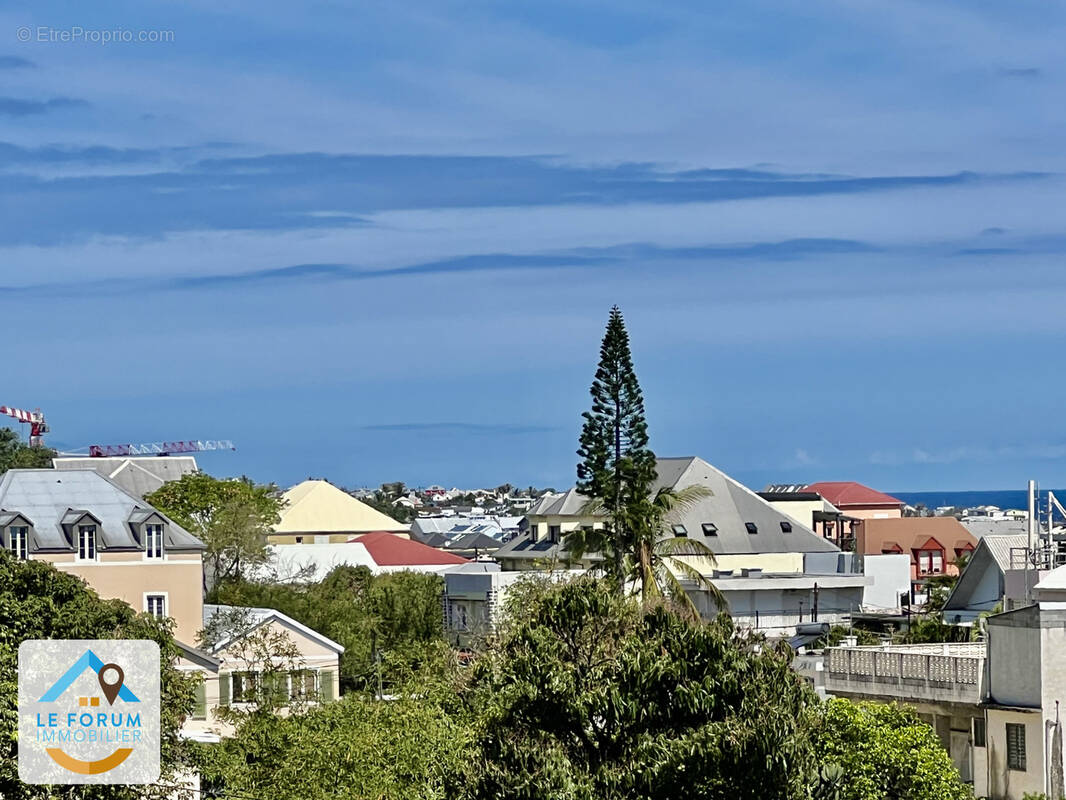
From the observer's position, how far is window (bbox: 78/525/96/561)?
182 feet

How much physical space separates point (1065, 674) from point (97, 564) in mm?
31873

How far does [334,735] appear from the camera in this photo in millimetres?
28625

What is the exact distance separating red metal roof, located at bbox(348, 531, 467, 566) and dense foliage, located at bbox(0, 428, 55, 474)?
869 inches

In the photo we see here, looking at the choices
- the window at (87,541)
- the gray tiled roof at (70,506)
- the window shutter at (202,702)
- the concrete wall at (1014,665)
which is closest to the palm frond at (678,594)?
the concrete wall at (1014,665)

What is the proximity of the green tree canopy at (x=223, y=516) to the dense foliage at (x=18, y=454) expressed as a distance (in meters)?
26.6

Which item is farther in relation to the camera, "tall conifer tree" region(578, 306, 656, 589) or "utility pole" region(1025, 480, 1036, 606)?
"tall conifer tree" region(578, 306, 656, 589)

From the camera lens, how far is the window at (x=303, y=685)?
3775 cm

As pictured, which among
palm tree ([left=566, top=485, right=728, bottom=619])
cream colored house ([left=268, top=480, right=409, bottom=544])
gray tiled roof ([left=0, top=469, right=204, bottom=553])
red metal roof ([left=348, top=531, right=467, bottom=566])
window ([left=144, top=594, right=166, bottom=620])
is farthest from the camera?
cream colored house ([left=268, top=480, right=409, bottom=544])

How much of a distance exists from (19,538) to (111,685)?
29.1 m

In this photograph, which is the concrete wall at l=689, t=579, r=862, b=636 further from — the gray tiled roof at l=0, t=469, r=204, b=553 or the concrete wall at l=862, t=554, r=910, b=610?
the gray tiled roof at l=0, t=469, r=204, b=553

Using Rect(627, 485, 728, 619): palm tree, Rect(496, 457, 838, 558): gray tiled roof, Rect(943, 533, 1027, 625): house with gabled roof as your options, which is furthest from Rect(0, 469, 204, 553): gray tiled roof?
Rect(496, 457, 838, 558): gray tiled roof

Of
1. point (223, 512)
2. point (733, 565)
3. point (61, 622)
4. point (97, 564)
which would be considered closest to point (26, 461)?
point (223, 512)

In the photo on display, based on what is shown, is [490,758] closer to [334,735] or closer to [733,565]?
[334,735]

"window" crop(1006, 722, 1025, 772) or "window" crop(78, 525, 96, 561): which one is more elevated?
"window" crop(78, 525, 96, 561)
